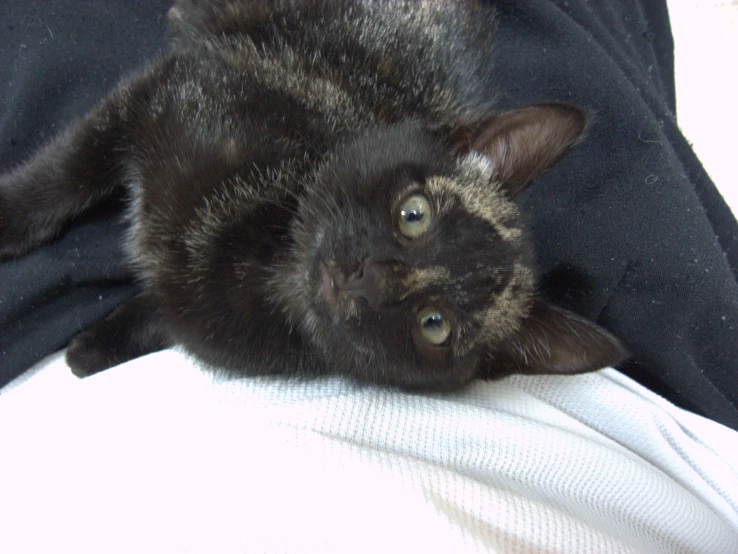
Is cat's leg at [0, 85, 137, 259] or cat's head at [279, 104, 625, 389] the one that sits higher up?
cat's head at [279, 104, 625, 389]

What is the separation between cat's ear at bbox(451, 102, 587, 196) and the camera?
38.1 inches

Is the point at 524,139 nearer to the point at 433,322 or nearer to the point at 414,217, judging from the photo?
the point at 414,217

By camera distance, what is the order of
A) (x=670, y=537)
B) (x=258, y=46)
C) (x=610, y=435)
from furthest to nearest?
(x=258, y=46) < (x=610, y=435) < (x=670, y=537)

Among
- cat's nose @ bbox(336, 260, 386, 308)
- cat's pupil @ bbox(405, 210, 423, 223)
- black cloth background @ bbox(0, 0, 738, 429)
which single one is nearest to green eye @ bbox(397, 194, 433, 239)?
cat's pupil @ bbox(405, 210, 423, 223)

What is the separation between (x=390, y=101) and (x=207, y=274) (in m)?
0.63

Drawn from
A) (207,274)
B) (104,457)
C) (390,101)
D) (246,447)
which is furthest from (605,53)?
(104,457)

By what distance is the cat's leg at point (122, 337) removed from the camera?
114cm

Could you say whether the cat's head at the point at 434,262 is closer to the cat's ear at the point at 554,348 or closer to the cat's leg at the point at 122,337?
the cat's ear at the point at 554,348

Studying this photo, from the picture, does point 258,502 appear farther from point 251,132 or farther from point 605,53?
point 605,53

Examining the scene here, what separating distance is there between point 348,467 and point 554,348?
0.48m

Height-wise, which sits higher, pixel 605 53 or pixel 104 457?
pixel 605 53

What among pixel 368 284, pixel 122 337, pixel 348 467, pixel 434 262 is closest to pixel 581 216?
pixel 434 262

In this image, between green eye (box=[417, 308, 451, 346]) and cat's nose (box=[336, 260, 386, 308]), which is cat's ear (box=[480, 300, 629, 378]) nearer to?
green eye (box=[417, 308, 451, 346])

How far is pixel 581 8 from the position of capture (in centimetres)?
136
